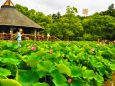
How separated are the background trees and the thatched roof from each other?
601 cm

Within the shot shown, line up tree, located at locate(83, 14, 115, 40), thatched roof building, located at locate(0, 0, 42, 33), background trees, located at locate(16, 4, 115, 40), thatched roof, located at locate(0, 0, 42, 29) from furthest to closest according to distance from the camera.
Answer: tree, located at locate(83, 14, 115, 40)
background trees, located at locate(16, 4, 115, 40)
thatched roof, located at locate(0, 0, 42, 29)
thatched roof building, located at locate(0, 0, 42, 33)

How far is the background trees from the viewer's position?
48.8 metres

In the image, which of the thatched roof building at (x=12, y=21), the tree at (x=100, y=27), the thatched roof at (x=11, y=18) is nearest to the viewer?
the thatched roof building at (x=12, y=21)

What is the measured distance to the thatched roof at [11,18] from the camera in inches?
1594

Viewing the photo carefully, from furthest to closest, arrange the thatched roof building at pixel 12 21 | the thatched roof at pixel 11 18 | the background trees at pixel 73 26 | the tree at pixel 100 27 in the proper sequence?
1. the tree at pixel 100 27
2. the background trees at pixel 73 26
3. the thatched roof at pixel 11 18
4. the thatched roof building at pixel 12 21

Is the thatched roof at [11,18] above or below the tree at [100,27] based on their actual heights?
above

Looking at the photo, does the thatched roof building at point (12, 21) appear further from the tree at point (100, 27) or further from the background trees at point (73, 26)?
the tree at point (100, 27)

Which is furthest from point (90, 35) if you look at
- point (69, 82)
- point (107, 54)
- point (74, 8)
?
point (69, 82)

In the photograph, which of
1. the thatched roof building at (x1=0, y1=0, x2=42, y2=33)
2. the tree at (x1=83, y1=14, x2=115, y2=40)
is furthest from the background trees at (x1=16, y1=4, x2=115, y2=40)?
the thatched roof building at (x1=0, y1=0, x2=42, y2=33)

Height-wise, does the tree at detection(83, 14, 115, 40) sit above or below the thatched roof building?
below

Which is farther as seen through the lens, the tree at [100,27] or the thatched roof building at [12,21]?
the tree at [100,27]

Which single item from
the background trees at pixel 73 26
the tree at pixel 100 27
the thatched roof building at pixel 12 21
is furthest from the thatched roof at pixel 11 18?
the tree at pixel 100 27

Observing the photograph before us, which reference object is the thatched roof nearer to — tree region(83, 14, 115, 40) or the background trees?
the background trees

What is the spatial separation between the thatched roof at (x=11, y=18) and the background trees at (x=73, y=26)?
19.7ft
